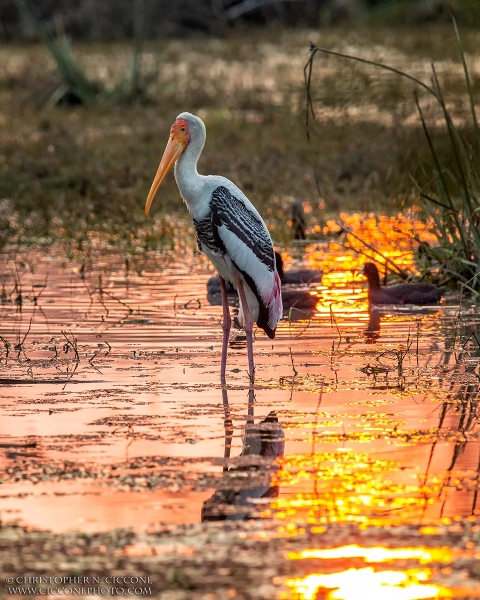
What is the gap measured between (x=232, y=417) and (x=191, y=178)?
173 cm

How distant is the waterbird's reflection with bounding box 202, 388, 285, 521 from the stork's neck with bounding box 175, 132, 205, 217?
4.87ft

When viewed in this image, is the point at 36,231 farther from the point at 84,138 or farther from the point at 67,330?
the point at 84,138

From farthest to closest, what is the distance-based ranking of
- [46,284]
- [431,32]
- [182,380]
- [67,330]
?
1. [431,32]
2. [46,284]
3. [67,330]
4. [182,380]

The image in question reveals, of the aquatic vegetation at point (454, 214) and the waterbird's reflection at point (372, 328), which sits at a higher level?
the aquatic vegetation at point (454, 214)

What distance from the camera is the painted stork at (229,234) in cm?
747

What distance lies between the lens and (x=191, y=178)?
760 centimetres

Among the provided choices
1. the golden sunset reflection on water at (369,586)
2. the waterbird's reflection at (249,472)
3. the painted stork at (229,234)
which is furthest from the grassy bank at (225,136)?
the golden sunset reflection on water at (369,586)

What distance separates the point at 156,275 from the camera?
11086 mm

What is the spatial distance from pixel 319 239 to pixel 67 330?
469 centimetres

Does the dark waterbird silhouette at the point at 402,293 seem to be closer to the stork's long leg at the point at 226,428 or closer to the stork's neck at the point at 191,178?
the stork's neck at the point at 191,178

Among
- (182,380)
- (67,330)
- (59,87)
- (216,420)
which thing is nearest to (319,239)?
(67,330)

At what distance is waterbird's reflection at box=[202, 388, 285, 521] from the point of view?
16.0ft

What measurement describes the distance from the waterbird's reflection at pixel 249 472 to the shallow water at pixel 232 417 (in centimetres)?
1

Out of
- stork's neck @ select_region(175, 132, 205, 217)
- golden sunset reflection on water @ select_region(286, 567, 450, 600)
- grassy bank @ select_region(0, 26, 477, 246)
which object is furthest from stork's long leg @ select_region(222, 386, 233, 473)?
grassy bank @ select_region(0, 26, 477, 246)
